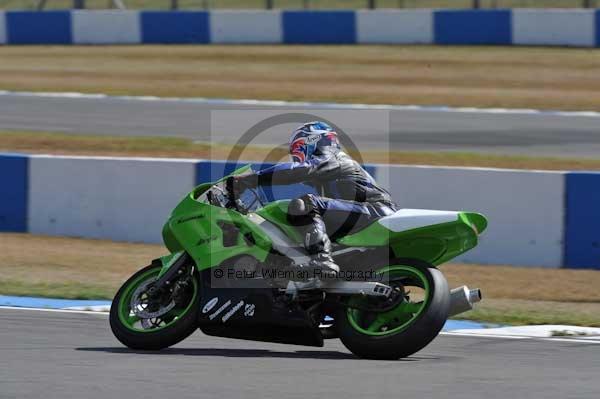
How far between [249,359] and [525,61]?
61.9 feet

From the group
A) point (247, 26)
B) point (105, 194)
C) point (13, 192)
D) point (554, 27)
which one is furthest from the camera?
point (247, 26)

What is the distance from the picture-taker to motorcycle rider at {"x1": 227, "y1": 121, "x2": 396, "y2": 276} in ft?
22.5

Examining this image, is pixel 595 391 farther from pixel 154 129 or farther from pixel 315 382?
pixel 154 129

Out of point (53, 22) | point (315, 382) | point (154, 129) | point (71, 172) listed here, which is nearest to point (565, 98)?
point (154, 129)

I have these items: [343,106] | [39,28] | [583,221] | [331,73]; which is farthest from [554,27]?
[583,221]

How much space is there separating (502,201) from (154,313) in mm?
4949

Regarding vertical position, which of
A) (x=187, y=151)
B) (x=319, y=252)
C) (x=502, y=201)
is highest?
(x=319, y=252)

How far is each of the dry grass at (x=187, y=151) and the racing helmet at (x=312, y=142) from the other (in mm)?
7221

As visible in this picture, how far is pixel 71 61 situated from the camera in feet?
89.0

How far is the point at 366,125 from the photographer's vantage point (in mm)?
19141

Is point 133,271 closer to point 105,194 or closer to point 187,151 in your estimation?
point 105,194

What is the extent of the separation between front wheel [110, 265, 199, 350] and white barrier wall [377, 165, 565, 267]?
442 centimetres

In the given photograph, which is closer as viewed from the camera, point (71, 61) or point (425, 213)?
point (425, 213)

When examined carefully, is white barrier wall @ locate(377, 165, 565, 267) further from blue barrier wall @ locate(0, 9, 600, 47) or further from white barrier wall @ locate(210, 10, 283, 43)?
white barrier wall @ locate(210, 10, 283, 43)
